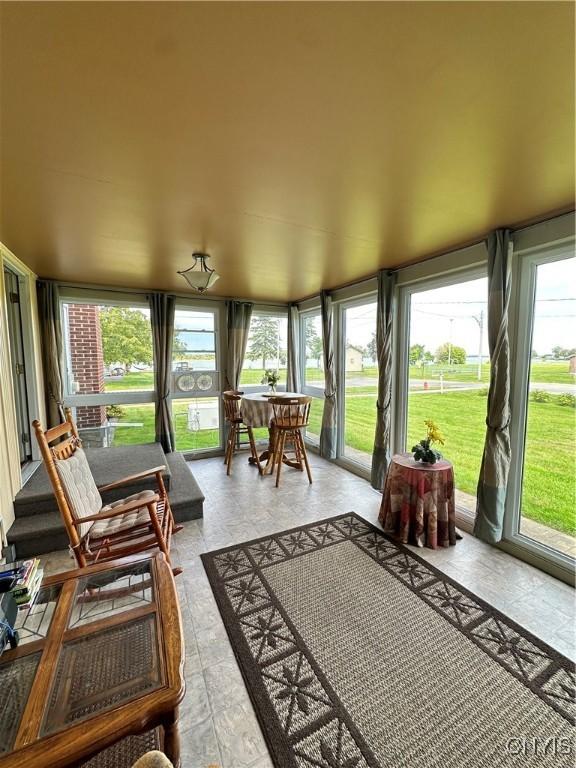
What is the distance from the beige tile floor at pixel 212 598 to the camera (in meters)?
1.29

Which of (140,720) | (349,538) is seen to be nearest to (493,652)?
(349,538)

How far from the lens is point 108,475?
307 cm

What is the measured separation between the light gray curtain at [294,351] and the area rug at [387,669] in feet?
11.0

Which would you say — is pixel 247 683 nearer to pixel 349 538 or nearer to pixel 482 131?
pixel 349 538

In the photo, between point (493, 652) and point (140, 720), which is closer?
point (140, 720)

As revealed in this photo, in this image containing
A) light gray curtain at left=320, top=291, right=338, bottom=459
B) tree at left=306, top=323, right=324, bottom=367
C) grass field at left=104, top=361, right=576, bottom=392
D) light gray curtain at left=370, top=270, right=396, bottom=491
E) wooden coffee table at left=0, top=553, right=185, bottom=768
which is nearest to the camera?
wooden coffee table at left=0, top=553, right=185, bottom=768

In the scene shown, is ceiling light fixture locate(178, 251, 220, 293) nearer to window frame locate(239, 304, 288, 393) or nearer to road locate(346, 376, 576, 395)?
window frame locate(239, 304, 288, 393)

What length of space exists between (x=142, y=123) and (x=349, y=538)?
2979mm

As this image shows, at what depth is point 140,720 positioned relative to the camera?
33.6 inches

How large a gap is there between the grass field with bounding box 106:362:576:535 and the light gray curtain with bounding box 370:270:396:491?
10.5 inches

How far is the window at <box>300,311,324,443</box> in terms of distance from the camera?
16.4 ft

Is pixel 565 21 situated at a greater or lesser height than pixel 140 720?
greater

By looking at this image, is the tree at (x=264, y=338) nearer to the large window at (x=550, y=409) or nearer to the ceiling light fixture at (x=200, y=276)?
the ceiling light fixture at (x=200, y=276)

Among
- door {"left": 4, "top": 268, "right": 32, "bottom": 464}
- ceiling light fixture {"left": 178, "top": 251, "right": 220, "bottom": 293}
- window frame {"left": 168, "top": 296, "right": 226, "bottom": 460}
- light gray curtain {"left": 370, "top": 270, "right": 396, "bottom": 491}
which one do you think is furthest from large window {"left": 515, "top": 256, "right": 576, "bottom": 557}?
door {"left": 4, "top": 268, "right": 32, "bottom": 464}
